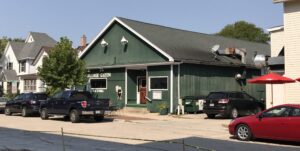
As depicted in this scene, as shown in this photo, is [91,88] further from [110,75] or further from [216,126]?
[216,126]

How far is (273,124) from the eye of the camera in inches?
577

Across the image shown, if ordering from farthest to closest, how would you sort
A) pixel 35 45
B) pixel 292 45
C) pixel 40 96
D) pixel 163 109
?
pixel 35 45 < pixel 40 96 < pixel 163 109 < pixel 292 45

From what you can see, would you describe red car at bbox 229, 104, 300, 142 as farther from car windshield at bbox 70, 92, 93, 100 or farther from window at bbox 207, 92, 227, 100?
car windshield at bbox 70, 92, 93, 100

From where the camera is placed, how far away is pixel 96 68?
3503 centimetres

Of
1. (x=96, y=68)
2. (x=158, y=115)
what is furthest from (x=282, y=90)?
(x=96, y=68)

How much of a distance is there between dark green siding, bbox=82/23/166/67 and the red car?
14.8 m

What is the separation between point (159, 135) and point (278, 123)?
4.45m

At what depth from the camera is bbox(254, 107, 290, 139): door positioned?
569 inches

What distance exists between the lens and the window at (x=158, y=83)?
98.5 feet

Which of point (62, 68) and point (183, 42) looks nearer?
point (62, 68)

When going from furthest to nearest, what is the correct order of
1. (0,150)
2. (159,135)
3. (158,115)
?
(158,115), (159,135), (0,150)

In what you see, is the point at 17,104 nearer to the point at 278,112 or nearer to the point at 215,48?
Answer: the point at 215,48

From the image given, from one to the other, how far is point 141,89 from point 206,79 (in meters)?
4.83


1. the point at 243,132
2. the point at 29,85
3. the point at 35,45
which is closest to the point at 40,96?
the point at 243,132
